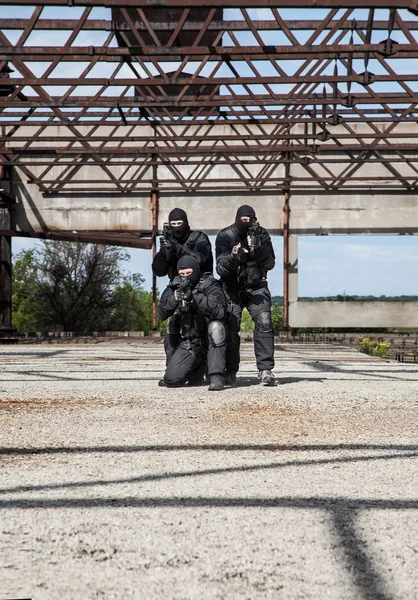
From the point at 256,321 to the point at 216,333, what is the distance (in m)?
0.63

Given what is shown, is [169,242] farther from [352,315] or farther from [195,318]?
[352,315]

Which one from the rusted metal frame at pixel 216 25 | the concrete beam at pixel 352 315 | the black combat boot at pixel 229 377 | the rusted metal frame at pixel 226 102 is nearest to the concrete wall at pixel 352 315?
the concrete beam at pixel 352 315

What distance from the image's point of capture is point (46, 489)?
3270 mm

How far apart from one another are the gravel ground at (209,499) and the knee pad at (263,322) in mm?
1297

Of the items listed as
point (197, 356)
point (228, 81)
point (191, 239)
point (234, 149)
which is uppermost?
point (234, 149)

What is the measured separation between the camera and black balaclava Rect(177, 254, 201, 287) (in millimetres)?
7113

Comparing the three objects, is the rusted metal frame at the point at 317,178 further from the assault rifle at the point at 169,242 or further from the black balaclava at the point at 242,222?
the assault rifle at the point at 169,242

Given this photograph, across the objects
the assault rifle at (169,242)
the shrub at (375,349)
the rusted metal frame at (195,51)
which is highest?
the rusted metal frame at (195,51)

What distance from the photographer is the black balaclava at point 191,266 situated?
711cm

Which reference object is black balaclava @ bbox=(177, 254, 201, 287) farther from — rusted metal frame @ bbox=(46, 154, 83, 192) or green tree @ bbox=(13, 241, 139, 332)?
green tree @ bbox=(13, 241, 139, 332)

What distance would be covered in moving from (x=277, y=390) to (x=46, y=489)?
167 inches

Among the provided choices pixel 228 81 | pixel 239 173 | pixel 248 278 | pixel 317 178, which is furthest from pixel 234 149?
pixel 248 278

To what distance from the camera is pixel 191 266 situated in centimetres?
713

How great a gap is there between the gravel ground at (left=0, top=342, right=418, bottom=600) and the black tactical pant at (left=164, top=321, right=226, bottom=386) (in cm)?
88
